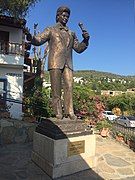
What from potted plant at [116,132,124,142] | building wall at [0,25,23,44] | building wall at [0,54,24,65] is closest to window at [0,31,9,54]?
building wall at [0,25,23,44]

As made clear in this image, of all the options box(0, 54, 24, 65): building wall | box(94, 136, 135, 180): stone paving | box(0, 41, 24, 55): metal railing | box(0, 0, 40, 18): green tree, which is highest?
box(0, 0, 40, 18): green tree

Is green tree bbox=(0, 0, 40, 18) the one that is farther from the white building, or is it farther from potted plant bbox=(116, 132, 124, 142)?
potted plant bbox=(116, 132, 124, 142)

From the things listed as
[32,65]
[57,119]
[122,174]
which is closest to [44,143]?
[57,119]

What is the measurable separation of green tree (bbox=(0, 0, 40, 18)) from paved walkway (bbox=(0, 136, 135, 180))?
612 cm

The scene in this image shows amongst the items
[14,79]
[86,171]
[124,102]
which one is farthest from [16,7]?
[124,102]

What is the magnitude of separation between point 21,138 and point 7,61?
865 cm

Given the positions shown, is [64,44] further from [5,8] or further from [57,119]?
[5,8]

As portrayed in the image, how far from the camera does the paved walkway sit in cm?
549

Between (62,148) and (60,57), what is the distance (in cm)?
194

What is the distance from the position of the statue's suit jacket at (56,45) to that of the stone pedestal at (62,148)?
128 cm

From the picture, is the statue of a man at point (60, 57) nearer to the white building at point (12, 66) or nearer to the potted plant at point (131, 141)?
the potted plant at point (131, 141)

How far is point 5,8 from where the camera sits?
457 inches

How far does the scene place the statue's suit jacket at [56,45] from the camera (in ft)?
19.5

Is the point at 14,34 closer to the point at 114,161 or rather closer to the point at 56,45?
the point at 56,45
